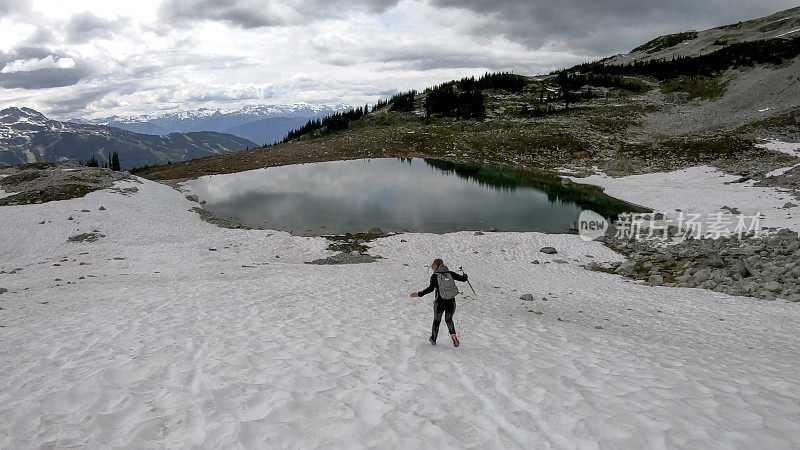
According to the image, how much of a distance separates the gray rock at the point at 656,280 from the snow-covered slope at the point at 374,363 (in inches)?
34.5

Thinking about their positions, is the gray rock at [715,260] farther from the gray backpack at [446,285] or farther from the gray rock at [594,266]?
the gray backpack at [446,285]

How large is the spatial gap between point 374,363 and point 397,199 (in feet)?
109

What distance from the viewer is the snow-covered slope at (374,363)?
5.78 meters

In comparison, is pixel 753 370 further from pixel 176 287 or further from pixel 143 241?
pixel 143 241

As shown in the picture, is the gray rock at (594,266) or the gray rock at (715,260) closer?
the gray rock at (715,260)

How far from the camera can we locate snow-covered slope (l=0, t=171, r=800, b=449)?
5781mm

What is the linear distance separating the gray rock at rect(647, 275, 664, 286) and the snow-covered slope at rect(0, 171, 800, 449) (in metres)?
0.88

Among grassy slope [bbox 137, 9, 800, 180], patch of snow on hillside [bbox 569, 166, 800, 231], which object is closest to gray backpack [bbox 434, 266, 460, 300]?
patch of snow on hillside [bbox 569, 166, 800, 231]

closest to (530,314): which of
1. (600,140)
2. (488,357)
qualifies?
(488,357)

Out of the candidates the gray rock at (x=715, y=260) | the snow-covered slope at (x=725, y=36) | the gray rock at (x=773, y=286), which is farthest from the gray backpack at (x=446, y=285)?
the snow-covered slope at (x=725, y=36)

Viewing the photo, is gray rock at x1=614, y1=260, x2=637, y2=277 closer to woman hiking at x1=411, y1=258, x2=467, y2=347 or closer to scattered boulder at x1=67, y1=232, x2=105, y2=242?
woman hiking at x1=411, y1=258, x2=467, y2=347

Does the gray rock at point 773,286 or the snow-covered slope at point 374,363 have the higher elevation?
the snow-covered slope at point 374,363

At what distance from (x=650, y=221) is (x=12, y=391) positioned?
36.3m

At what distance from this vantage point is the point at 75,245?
24.3 metres
